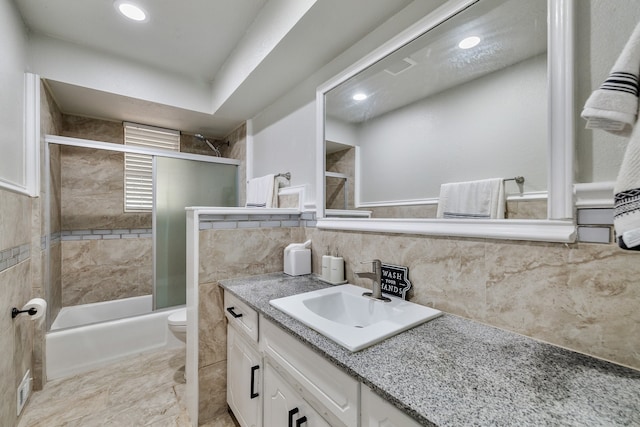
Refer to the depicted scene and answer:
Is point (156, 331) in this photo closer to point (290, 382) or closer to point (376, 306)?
point (290, 382)

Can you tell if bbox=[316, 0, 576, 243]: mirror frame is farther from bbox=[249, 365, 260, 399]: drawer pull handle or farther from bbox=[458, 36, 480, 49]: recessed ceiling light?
bbox=[249, 365, 260, 399]: drawer pull handle

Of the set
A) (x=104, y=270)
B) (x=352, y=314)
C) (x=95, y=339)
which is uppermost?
(x=352, y=314)

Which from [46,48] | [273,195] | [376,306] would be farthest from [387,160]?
[46,48]

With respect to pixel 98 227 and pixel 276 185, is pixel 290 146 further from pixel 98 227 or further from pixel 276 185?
pixel 98 227

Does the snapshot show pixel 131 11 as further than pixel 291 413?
Yes

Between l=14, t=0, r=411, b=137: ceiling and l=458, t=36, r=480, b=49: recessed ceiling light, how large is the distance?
0.36m

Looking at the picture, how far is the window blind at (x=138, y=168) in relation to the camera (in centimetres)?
283

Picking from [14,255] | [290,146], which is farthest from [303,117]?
[14,255]

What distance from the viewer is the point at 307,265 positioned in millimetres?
1679

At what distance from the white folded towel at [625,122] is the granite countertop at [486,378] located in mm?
331

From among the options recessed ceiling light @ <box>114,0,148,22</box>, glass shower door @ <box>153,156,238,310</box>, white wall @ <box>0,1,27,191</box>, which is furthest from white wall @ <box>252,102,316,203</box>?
white wall @ <box>0,1,27,191</box>

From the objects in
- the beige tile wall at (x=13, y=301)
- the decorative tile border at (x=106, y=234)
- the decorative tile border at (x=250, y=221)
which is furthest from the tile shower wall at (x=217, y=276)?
the decorative tile border at (x=106, y=234)

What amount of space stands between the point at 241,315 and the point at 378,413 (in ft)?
2.88

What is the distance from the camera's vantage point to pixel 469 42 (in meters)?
1.00
